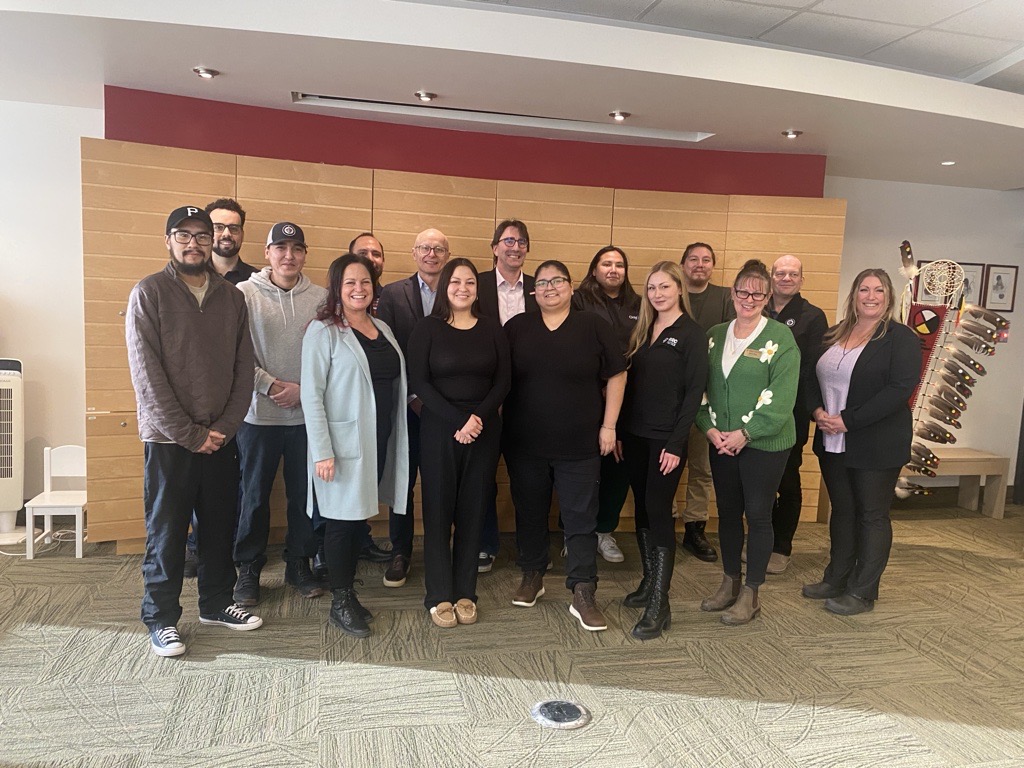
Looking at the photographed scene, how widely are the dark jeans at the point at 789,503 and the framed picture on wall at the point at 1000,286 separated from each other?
10.7ft

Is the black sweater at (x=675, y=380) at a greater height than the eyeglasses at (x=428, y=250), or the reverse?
the eyeglasses at (x=428, y=250)

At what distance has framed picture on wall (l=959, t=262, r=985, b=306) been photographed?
5.86m

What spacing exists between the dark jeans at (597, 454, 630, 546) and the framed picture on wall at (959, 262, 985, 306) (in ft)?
13.1

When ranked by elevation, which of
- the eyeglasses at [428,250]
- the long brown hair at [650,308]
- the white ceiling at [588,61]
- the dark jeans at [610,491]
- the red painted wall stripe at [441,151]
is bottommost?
the dark jeans at [610,491]

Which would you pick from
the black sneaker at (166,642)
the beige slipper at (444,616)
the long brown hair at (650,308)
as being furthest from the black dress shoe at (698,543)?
the black sneaker at (166,642)

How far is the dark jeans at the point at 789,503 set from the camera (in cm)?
391

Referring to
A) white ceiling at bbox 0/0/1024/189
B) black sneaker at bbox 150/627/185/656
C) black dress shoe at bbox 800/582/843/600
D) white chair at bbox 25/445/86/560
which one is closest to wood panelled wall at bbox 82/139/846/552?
white chair at bbox 25/445/86/560

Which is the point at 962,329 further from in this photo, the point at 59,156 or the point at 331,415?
the point at 59,156

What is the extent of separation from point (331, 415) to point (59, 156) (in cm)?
301

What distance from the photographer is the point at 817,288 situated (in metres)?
4.72

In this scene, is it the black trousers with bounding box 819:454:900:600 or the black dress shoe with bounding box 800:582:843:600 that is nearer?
the black trousers with bounding box 819:454:900:600

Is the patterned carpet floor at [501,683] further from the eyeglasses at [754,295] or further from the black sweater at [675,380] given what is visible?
the eyeglasses at [754,295]

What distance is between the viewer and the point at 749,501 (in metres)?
3.16

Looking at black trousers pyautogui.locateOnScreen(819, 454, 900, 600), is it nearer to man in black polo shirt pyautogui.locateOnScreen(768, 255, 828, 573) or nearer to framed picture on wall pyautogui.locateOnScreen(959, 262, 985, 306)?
man in black polo shirt pyautogui.locateOnScreen(768, 255, 828, 573)
